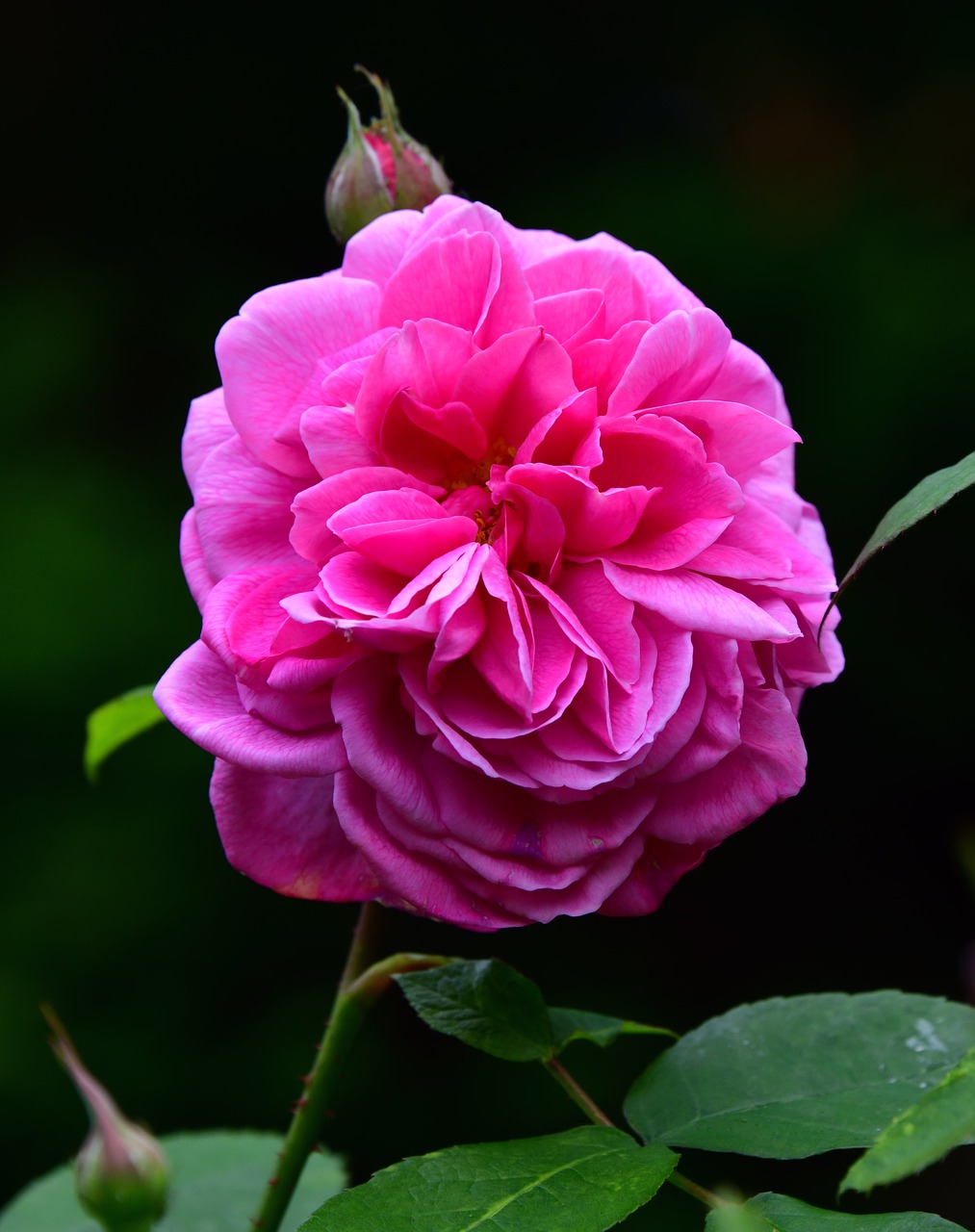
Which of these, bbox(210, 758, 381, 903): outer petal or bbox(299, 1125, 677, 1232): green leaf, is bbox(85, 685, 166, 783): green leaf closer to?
bbox(210, 758, 381, 903): outer petal

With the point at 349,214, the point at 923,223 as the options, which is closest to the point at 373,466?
the point at 349,214

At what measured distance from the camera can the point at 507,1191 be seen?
1.61 ft

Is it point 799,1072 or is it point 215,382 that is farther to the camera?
point 215,382

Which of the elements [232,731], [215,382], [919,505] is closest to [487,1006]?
[232,731]

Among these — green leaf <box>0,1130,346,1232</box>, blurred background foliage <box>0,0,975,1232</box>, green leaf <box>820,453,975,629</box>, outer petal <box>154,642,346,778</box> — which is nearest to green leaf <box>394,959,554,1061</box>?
outer petal <box>154,642,346,778</box>

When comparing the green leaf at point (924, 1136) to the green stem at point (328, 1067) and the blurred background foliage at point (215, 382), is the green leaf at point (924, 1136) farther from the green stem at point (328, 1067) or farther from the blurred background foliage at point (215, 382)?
the blurred background foliage at point (215, 382)

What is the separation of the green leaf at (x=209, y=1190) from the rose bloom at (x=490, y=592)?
457 millimetres

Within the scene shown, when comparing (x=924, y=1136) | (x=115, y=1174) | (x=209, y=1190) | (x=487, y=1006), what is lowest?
(x=209, y=1190)

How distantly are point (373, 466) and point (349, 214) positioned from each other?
236 millimetres

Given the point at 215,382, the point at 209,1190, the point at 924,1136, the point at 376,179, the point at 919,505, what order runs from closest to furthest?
the point at 924,1136 → the point at 919,505 → the point at 376,179 → the point at 209,1190 → the point at 215,382

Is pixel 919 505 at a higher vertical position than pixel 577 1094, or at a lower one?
higher

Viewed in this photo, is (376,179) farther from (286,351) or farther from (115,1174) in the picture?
(115,1174)

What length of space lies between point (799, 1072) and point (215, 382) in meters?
1.98

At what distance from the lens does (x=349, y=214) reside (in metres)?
0.70
